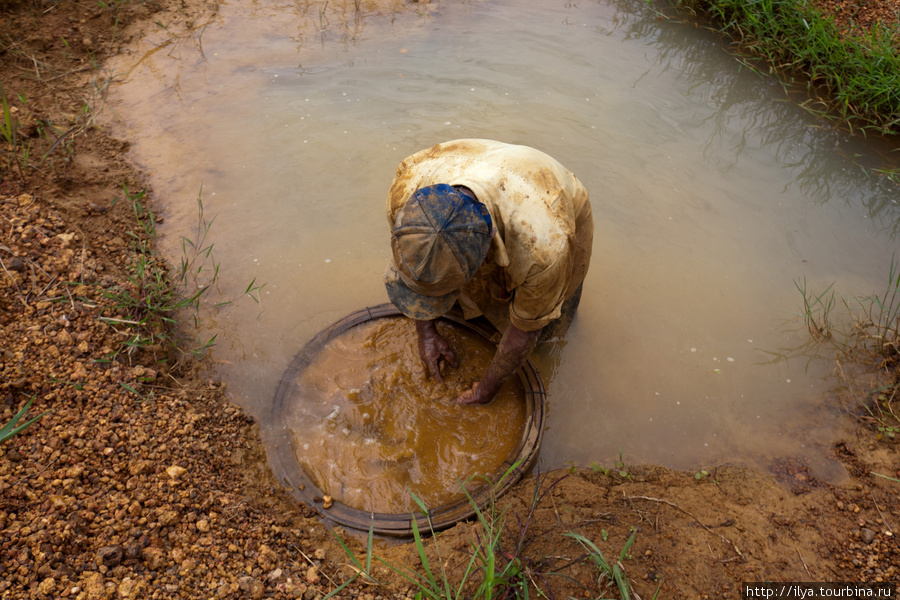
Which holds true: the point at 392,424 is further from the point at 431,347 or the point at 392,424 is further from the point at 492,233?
the point at 492,233

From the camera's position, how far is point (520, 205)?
7.22 ft

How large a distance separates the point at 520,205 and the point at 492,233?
10.2 inches

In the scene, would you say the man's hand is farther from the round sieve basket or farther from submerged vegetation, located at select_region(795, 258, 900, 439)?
submerged vegetation, located at select_region(795, 258, 900, 439)

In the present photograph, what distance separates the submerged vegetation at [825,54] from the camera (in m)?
4.55

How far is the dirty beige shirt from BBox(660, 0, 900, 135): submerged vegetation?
365cm

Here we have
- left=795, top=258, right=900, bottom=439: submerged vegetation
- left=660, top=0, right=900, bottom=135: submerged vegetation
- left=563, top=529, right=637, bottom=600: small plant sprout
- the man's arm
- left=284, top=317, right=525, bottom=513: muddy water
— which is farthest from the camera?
left=660, top=0, right=900, bottom=135: submerged vegetation

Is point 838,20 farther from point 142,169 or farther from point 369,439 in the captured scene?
point 142,169

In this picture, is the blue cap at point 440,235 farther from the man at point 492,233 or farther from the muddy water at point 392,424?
the muddy water at point 392,424

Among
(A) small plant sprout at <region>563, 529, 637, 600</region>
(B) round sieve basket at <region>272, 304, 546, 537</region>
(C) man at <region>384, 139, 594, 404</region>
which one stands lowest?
(B) round sieve basket at <region>272, 304, 546, 537</region>

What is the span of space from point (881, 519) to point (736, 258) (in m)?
1.84

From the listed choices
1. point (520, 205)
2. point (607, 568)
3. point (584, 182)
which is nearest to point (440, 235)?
point (520, 205)

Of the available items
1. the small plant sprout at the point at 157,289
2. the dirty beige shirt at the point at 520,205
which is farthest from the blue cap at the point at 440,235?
the small plant sprout at the point at 157,289

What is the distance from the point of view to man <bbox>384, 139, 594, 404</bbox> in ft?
6.31

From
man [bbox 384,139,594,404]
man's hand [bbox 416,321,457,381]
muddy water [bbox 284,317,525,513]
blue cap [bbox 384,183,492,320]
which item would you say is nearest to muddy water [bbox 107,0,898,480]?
muddy water [bbox 284,317,525,513]
